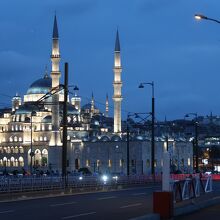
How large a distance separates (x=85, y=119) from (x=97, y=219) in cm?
14567

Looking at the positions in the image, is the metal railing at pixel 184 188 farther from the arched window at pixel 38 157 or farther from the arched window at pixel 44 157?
the arched window at pixel 38 157

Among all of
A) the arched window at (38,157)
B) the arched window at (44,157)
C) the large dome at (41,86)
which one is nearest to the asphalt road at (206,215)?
the arched window at (44,157)

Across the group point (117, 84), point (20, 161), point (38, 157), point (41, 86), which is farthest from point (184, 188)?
point (41, 86)

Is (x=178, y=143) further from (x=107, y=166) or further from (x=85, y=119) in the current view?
(x=85, y=119)

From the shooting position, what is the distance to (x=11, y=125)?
162375 mm

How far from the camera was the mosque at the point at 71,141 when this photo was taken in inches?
5027

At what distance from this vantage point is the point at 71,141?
143125 mm

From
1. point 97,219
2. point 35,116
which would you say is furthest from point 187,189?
point 35,116

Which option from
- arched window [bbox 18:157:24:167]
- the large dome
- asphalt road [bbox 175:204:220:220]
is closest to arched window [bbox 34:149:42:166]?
arched window [bbox 18:157:24:167]

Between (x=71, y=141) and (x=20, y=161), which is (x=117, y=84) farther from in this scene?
(x=20, y=161)

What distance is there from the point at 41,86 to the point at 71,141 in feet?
85.7

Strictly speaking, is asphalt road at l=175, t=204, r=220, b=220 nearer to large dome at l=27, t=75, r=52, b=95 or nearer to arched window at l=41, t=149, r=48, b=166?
arched window at l=41, t=149, r=48, b=166

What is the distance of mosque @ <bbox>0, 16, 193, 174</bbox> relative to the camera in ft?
419

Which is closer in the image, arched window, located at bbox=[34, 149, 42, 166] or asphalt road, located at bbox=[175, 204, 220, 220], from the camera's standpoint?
asphalt road, located at bbox=[175, 204, 220, 220]
